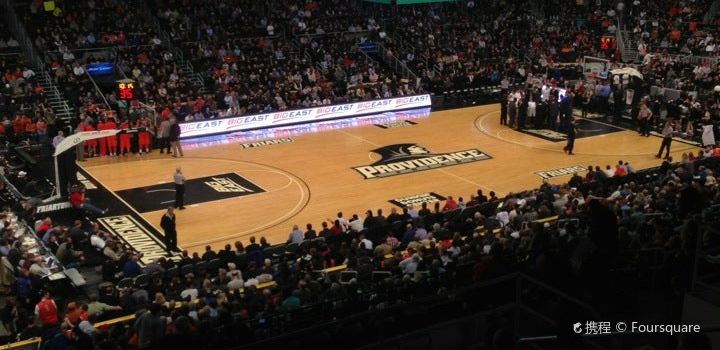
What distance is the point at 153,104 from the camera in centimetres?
3181

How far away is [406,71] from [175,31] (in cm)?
1131

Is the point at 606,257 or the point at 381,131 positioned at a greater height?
the point at 606,257

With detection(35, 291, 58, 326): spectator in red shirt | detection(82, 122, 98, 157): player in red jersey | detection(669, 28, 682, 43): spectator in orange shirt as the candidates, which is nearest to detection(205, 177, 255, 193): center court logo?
detection(82, 122, 98, 157): player in red jersey

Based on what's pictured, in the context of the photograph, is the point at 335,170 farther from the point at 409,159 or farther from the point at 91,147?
the point at 91,147

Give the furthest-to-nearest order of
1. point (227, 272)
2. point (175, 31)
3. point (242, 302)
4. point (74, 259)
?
1. point (175, 31)
2. point (74, 259)
3. point (227, 272)
4. point (242, 302)

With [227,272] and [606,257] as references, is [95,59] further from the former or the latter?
[606,257]

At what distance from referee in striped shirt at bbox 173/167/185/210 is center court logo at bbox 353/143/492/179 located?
19.9 ft

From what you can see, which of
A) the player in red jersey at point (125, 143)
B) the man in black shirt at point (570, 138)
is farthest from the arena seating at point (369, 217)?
the man in black shirt at point (570, 138)

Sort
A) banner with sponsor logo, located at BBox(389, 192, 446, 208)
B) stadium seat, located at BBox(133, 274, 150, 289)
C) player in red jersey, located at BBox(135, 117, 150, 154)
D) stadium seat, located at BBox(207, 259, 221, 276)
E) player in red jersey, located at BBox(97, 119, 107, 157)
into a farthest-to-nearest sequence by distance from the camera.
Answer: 1. player in red jersey, located at BBox(135, 117, 150, 154)
2. player in red jersey, located at BBox(97, 119, 107, 157)
3. banner with sponsor logo, located at BBox(389, 192, 446, 208)
4. stadium seat, located at BBox(207, 259, 221, 276)
5. stadium seat, located at BBox(133, 274, 150, 289)

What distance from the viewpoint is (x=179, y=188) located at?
Result: 22406mm

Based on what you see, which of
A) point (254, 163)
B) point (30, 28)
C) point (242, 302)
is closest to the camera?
point (242, 302)

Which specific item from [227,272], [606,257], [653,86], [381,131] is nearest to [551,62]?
[653,86]

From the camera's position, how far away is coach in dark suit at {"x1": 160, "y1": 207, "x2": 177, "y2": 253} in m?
19.3

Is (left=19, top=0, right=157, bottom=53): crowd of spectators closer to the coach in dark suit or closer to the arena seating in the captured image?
the arena seating
